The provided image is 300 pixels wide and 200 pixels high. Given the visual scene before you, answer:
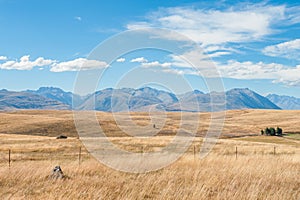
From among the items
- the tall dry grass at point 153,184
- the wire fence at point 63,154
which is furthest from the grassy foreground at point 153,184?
the wire fence at point 63,154

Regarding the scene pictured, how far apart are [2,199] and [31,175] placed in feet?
11.8

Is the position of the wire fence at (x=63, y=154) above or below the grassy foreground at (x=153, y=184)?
below

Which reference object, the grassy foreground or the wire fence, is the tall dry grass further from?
the wire fence

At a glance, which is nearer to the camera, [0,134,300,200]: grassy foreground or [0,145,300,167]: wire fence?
[0,134,300,200]: grassy foreground

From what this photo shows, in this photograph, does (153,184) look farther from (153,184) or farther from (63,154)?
(63,154)

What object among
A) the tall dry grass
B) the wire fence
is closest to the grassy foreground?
the tall dry grass

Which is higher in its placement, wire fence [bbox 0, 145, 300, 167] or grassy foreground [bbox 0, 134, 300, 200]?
grassy foreground [bbox 0, 134, 300, 200]

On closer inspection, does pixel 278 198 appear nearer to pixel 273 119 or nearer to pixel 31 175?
pixel 31 175

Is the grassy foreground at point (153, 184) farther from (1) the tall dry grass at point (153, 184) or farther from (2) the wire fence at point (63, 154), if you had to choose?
(2) the wire fence at point (63, 154)

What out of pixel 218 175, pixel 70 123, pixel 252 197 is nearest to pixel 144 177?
pixel 218 175

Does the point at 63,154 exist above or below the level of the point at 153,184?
below

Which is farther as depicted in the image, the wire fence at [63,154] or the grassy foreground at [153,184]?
the wire fence at [63,154]

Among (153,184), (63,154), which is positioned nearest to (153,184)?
(153,184)

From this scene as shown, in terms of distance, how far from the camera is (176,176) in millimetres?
12555
